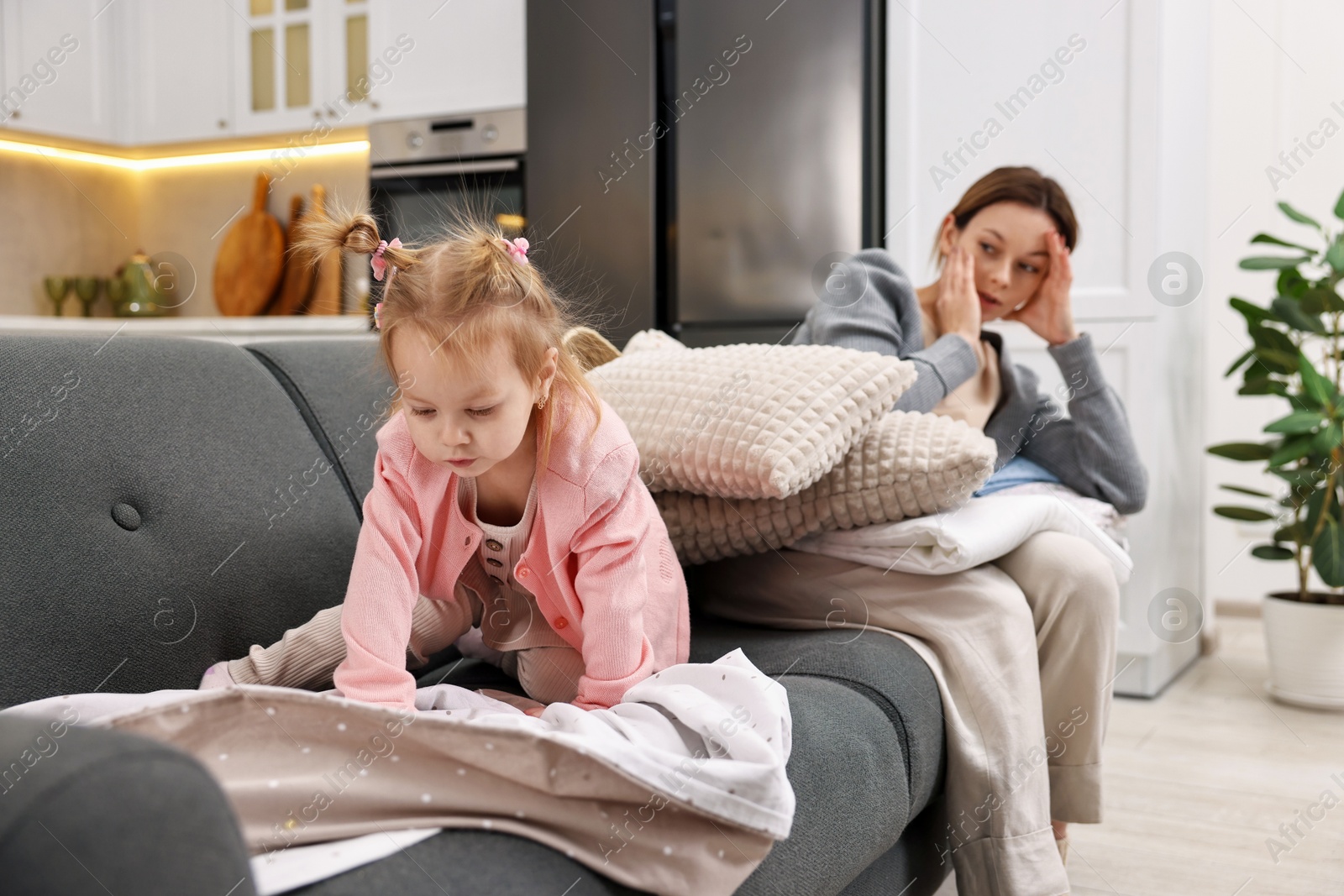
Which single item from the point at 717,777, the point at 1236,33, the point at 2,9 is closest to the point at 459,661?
the point at 717,777

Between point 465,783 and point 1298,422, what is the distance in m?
2.22

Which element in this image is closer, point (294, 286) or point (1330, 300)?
point (1330, 300)

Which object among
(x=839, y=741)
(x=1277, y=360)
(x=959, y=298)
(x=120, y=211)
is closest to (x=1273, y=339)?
(x=1277, y=360)

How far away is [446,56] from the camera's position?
3078mm

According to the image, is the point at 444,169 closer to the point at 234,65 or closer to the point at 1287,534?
the point at 234,65

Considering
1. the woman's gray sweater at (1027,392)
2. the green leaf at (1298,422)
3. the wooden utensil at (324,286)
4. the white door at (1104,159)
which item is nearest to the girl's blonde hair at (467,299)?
the woman's gray sweater at (1027,392)

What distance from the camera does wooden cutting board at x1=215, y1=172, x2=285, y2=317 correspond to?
141 inches

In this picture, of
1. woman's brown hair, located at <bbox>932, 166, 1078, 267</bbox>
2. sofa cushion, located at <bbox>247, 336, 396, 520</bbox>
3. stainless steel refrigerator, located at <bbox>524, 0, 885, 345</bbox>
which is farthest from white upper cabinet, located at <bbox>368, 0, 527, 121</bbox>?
sofa cushion, located at <bbox>247, 336, 396, 520</bbox>

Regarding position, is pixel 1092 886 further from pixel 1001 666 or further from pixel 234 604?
pixel 234 604

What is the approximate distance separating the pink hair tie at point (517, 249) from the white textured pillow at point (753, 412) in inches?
12.0

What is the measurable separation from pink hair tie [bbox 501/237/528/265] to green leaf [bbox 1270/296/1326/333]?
206cm

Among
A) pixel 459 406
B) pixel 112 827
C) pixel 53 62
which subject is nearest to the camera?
pixel 112 827

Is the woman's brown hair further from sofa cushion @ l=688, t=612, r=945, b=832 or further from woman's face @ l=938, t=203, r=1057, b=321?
sofa cushion @ l=688, t=612, r=945, b=832

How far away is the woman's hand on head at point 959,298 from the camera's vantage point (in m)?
1.77
